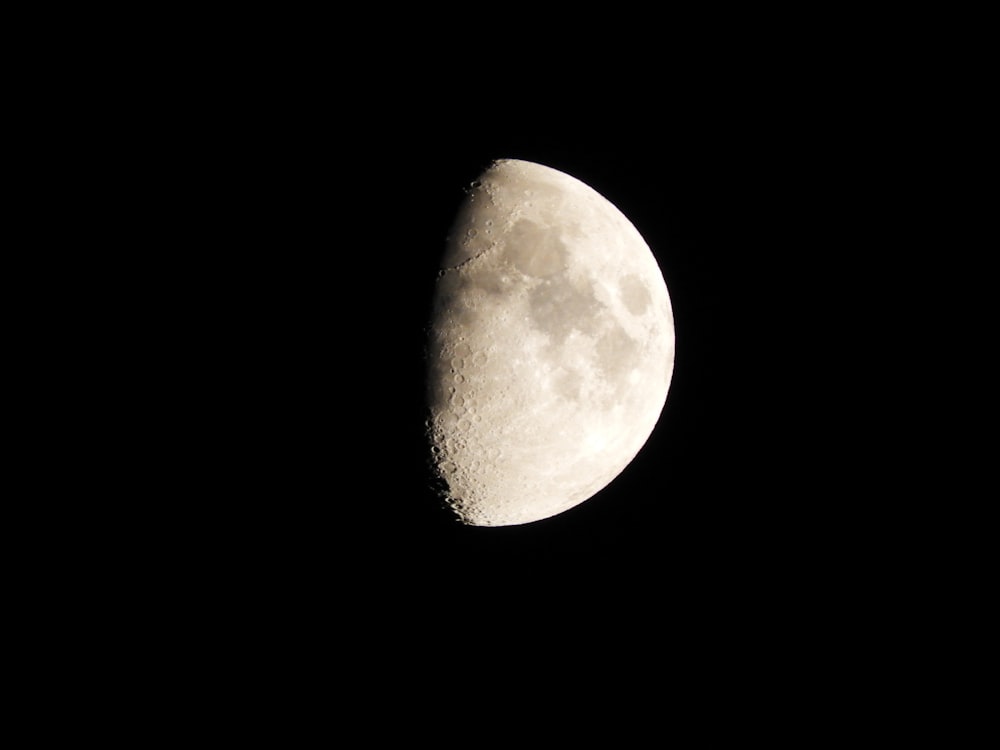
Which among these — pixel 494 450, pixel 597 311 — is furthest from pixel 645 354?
pixel 494 450

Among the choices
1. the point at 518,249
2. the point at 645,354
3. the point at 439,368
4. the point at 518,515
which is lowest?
the point at 518,515

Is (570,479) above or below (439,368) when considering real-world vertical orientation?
below

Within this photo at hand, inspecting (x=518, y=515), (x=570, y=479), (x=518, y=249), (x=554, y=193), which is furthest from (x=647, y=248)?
(x=518, y=515)

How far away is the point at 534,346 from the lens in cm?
205

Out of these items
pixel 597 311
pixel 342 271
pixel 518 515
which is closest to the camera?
pixel 342 271

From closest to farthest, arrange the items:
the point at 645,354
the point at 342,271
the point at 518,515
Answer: the point at 342,271, the point at 645,354, the point at 518,515

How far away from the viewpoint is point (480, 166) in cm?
240

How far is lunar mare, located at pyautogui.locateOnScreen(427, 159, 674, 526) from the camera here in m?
2.06

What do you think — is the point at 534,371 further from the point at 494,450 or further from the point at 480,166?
the point at 480,166

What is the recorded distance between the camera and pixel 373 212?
2.07 metres

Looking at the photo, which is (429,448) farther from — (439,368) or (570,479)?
(570,479)

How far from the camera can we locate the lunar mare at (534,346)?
6.76 feet

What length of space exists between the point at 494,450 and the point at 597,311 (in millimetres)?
536

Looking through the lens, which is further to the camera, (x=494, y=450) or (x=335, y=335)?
(x=494, y=450)
